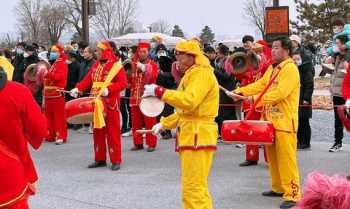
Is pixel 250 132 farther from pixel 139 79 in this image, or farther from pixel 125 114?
pixel 125 114

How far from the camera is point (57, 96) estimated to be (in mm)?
11086

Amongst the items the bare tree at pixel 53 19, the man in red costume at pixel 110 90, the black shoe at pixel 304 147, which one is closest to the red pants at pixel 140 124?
the man in red costume at pixel 110 90

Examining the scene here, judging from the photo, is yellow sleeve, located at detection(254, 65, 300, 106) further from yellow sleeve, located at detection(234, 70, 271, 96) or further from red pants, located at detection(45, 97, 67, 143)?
red pants, located at detection(45, 97, 67, 143)

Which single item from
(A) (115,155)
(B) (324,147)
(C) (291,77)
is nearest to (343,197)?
(C) (291,77)

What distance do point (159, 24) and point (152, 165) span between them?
68.4 m

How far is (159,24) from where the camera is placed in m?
76.2

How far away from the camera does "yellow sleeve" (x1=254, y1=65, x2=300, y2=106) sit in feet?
19.5

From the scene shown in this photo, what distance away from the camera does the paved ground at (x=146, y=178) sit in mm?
6562

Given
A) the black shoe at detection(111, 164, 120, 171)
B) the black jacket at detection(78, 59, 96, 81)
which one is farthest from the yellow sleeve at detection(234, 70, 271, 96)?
the black jacket at detection(78, 59, 96, 81)

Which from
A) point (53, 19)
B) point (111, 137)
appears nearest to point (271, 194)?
point (111, 137)

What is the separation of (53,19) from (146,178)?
47392 millimetres

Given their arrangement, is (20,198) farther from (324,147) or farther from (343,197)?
(324,147)

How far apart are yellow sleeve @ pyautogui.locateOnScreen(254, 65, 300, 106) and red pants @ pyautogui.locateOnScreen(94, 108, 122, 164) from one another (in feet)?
9.81

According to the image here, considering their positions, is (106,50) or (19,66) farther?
(19,66)
